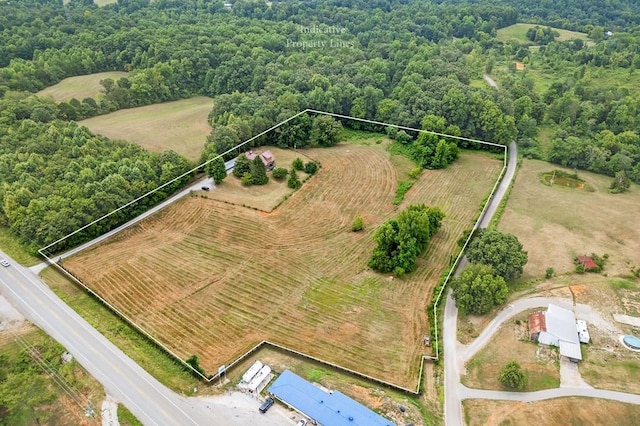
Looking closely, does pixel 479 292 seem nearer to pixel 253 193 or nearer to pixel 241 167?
pixel 253 193

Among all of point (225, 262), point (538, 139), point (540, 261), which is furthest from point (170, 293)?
point (538, 139)

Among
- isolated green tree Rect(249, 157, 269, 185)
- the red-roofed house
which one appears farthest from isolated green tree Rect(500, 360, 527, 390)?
isolated green tree Rect(249, 157, 269, 185)

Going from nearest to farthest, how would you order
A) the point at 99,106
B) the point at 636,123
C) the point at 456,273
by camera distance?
1. the point at 456,273
2. the point at 636,123
3. the point at 99,106

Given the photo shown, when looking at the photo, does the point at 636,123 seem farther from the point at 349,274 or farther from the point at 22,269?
the point at 22,269

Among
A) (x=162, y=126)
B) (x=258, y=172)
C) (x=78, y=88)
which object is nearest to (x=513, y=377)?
(x=258, y=172)

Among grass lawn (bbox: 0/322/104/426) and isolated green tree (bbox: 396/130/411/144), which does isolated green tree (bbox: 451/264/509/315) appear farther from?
isolated green tree (bbox: 396/130/411/144)

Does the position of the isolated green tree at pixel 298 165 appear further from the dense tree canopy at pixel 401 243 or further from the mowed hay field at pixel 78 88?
the mowed hay field at pixel 78 88
